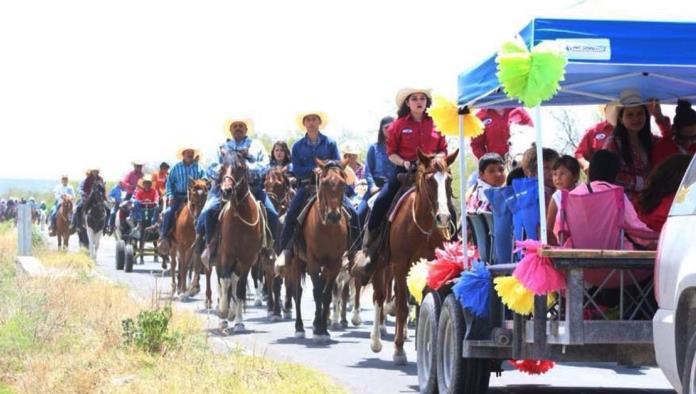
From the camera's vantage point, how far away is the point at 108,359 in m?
15.0

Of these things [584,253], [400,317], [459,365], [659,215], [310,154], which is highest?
[310,154]

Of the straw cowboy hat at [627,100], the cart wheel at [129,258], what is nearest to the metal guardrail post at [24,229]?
the cart wheel at [129,258]

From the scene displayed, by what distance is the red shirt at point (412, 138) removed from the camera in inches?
656

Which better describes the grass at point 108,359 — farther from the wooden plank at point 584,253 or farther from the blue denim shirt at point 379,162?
the wooden plank at point 584,253

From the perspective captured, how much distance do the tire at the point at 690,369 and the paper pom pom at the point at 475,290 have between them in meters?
3.18

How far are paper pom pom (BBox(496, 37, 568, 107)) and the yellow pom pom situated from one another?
89.5 inches

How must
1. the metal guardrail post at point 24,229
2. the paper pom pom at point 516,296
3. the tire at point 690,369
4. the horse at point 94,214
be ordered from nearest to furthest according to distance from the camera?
the tire at point 690,369, the paper pom pom at point 516,296, the metal guardrail post at point 24,229, the horse at point 94,214

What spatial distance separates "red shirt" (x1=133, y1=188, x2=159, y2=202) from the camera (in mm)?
38312

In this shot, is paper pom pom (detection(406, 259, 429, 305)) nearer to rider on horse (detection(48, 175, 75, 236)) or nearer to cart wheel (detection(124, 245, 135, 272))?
cart wheel (detection(124, 245, 135, 272))

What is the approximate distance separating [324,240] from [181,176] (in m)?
9.53

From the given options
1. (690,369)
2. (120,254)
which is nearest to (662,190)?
(690,369)

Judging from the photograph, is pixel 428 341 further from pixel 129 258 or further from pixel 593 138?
pixel 129 258

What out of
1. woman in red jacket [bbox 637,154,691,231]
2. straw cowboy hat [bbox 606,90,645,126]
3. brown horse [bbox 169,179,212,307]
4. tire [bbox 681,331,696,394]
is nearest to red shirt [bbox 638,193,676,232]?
woman in red jacket [bbox 637,154,691,231]

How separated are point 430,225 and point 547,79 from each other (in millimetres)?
6000
